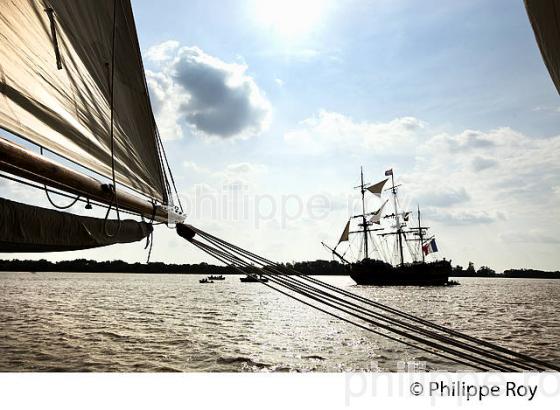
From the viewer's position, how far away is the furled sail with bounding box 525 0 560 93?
2668 millimetres

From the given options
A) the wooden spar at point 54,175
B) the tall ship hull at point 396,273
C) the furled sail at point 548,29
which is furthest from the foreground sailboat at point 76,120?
the tall ship hull at point 396,273

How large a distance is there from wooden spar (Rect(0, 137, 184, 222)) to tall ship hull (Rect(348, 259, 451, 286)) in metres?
66.3

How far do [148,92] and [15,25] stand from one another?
1.81 meters

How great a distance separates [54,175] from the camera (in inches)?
118

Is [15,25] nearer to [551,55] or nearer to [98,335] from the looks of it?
[551,55]

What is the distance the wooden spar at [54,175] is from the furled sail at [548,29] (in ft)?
11.4

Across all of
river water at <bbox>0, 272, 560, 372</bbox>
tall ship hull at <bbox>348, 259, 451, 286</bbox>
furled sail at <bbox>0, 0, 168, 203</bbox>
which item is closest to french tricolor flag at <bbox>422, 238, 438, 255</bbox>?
tall ship hull at <bbox>348, 259, 451, 286</bbox>

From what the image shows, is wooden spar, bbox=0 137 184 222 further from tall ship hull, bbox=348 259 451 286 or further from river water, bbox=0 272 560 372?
tall ship hull, bbox=348 259 451 286

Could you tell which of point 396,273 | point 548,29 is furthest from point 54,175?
point 396,273

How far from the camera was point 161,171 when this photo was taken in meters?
5.04

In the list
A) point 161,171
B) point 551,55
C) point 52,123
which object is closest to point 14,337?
point 161,171

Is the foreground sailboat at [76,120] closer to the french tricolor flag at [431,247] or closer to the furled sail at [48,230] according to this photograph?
the furled sail at [48,230]

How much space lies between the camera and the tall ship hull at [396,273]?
6738 centimetres

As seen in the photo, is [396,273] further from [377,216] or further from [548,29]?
[548,29]
